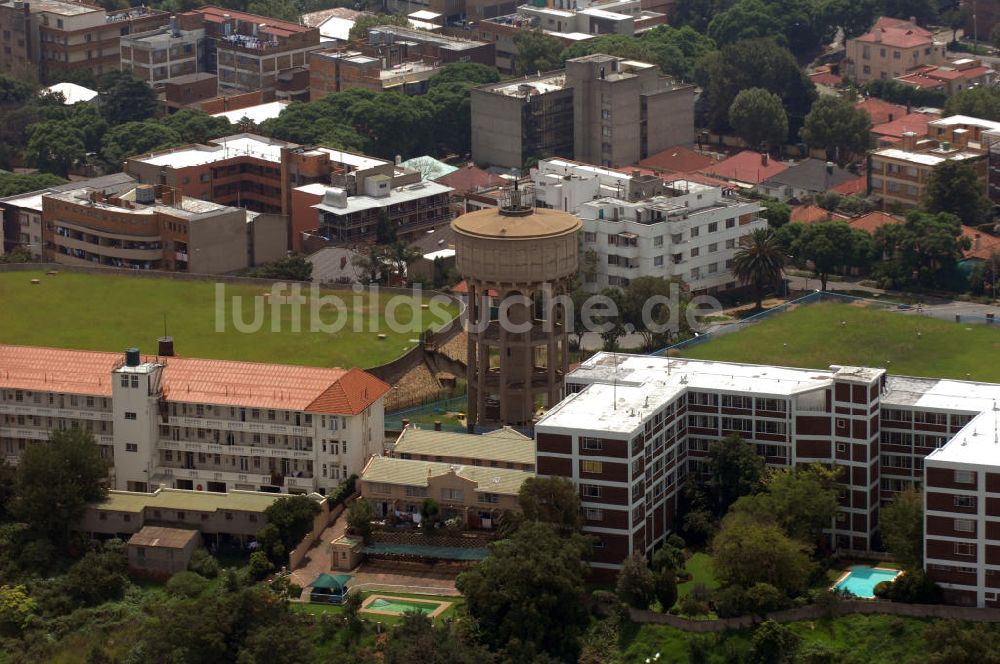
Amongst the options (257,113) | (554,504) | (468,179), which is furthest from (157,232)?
(554,504)

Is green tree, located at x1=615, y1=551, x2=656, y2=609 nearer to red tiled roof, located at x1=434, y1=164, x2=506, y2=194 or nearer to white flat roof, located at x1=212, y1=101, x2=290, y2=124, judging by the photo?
red tiled roof, located at x1=434, y1=164, x2=506, y2=194

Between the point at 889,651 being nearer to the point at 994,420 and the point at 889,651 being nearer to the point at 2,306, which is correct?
the point at 994,420

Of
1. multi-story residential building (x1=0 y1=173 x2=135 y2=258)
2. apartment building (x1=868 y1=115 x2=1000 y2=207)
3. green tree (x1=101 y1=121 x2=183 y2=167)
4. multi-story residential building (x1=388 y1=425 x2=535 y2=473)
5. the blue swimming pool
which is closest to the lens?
the blue swimming pool

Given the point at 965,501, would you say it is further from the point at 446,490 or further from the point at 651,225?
the point at 651,225

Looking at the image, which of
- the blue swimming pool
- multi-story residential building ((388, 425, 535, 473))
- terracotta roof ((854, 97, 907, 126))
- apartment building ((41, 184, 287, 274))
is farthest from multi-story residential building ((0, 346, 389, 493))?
terracotta roof ((854, 97, 907, 126))

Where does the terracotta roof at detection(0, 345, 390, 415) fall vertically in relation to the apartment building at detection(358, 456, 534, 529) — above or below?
above

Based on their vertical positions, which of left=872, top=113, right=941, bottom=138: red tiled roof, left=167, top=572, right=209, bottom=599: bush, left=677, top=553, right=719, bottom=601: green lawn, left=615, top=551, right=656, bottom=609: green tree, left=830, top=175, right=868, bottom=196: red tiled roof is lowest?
left=167, top=572, right=209, bottom=599: bush

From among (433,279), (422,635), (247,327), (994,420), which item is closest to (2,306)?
(247,327)
